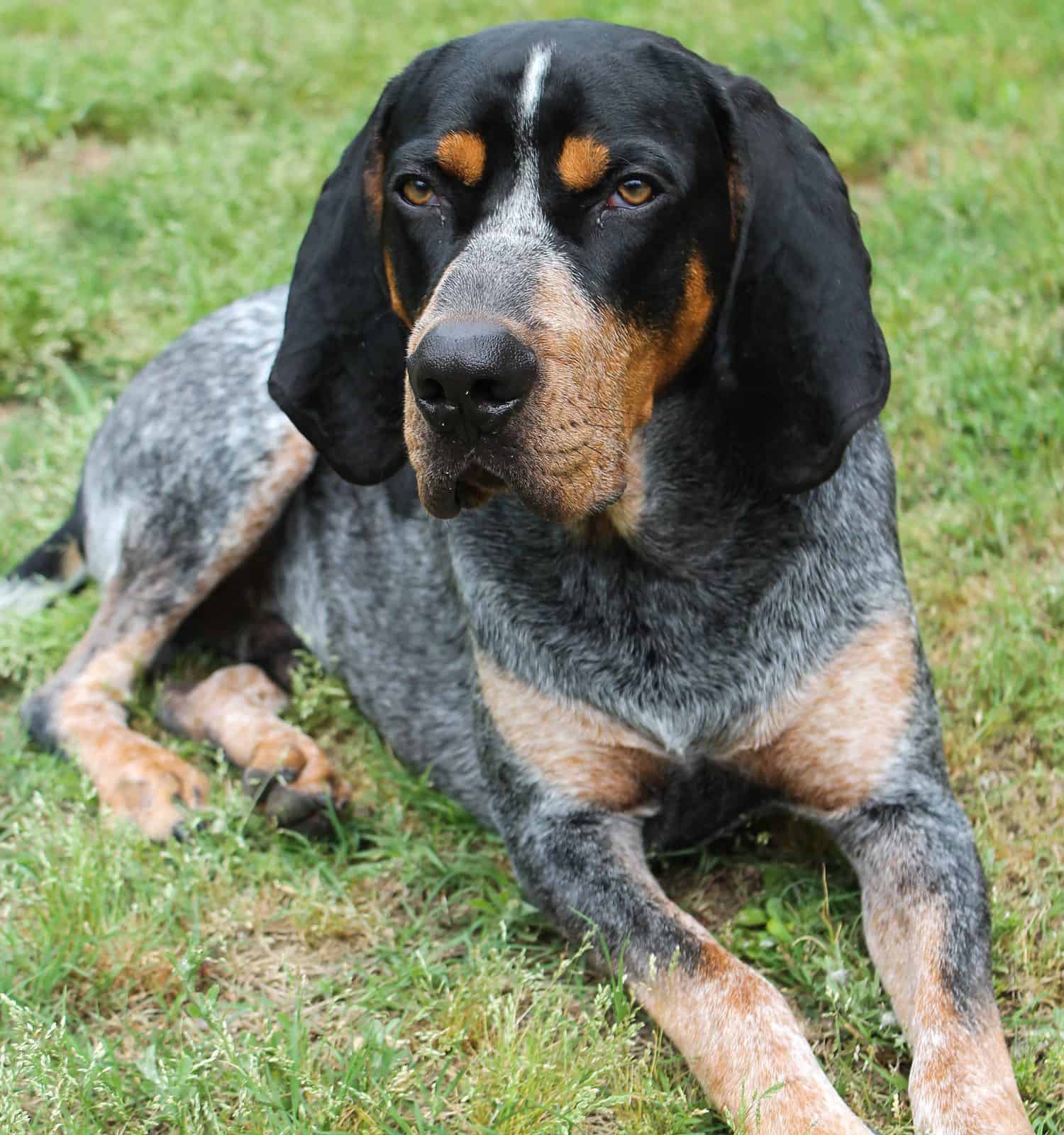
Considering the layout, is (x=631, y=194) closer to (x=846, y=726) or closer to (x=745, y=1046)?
(x=846, y=726)

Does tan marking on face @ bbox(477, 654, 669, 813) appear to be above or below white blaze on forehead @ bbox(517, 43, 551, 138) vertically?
below

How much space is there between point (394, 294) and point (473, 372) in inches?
30.7

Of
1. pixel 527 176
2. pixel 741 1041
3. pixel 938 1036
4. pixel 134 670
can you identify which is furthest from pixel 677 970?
pixel 134 670

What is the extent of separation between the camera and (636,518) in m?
3.44

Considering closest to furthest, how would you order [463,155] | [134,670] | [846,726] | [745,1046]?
1. [745,1046]
2. [463,155]
3. [846,726]
4. [134,670]

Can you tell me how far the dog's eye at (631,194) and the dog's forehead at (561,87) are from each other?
0.30 ft

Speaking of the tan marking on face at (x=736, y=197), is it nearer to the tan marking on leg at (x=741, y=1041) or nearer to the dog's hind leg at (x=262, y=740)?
the tan marking on leg at (x=741, y=1041)

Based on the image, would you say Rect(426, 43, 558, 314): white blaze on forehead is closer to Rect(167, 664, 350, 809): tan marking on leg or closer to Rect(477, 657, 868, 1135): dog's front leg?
Rect(477, 657, 868, 1135): dog's front leg

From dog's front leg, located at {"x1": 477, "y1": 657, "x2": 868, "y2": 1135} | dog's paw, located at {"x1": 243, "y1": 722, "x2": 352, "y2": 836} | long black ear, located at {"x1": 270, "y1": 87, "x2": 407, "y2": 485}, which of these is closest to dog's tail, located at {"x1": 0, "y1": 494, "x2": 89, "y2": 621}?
dog's paw, located at {"x1": 243, "y1": 722, "x2": 352, "y2": 836}

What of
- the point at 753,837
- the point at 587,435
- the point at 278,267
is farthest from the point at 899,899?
the point at 278,267

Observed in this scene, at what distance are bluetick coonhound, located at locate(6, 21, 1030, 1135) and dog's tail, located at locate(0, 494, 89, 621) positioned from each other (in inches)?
30.3

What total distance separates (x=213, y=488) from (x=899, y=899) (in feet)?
7.94

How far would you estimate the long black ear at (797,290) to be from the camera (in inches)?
121

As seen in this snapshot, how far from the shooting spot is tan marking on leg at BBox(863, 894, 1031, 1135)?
9.14 ft
